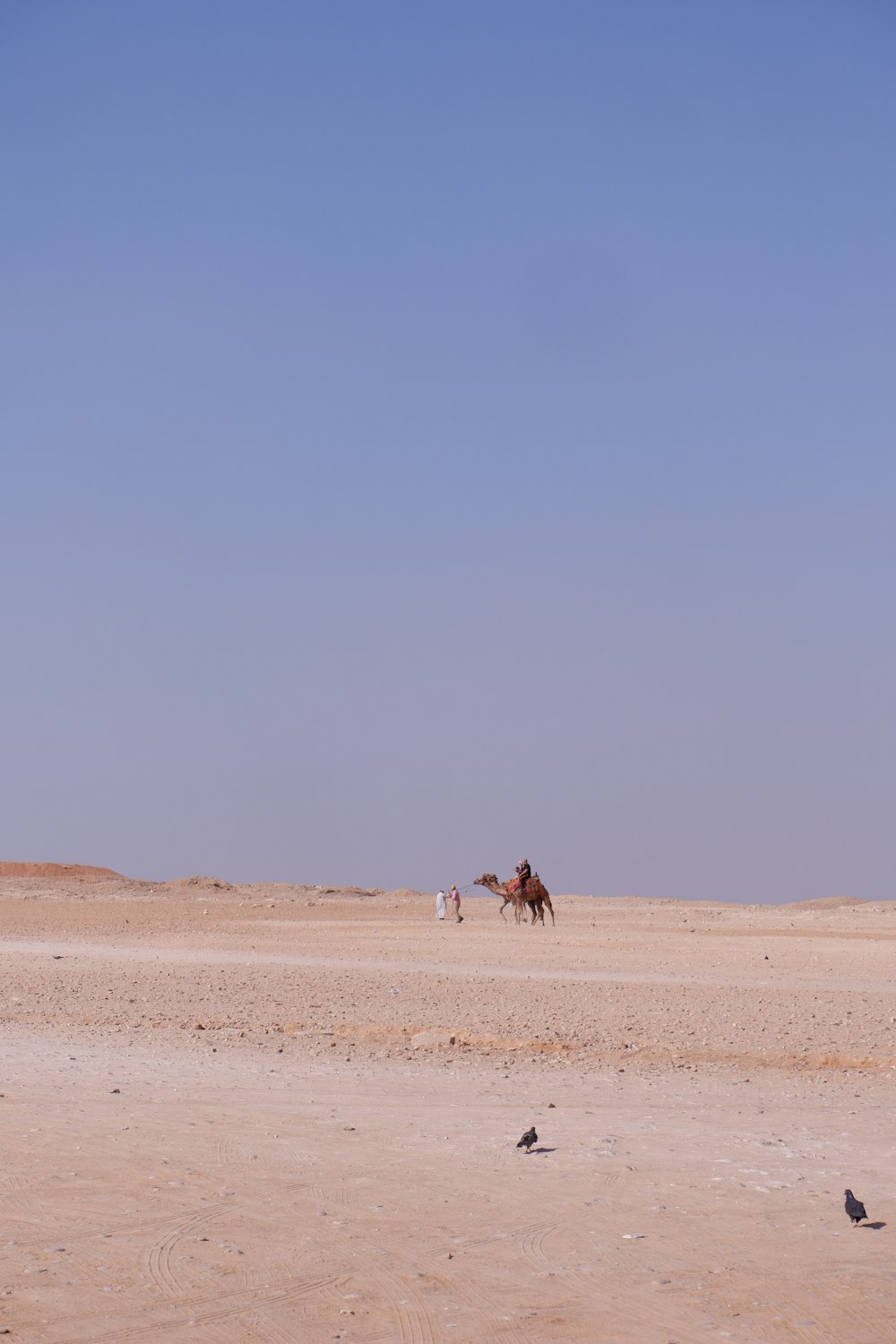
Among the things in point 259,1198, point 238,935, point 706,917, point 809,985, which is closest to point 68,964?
point 238,935

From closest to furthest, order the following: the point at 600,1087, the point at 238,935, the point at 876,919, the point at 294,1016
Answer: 1. the point at 600,1087
2. the point at 294,1016
3. the point at 238,935
4. the point at 876,919

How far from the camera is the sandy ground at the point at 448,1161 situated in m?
7.08

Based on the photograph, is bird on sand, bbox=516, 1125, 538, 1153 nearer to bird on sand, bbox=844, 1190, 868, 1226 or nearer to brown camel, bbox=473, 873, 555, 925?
bird on sand, bbox=844, 1190, 868, 1226

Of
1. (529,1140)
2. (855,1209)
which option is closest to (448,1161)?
(529,1140)

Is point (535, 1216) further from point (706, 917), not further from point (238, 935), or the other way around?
point (706, 917)

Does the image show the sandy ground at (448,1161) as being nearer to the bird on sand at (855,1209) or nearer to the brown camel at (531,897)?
the bird on sand at (855,1209)

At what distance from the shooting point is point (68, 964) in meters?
27.0

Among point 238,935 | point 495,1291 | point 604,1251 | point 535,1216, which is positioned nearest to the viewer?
point 495,1291

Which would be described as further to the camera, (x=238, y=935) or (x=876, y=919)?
(x=876, y=919)

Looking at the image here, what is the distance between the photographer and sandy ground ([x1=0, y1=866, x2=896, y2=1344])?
7.08 meters

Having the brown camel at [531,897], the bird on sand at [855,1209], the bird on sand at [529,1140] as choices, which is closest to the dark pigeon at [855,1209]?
the bird on sand at [855,1209]

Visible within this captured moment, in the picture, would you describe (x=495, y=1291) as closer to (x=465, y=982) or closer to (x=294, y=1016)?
(x=294, y=1016)

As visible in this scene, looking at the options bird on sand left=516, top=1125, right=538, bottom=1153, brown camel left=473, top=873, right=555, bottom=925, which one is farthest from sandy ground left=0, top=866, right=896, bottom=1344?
brown camel left=473, top=873, right=555, bottom=925

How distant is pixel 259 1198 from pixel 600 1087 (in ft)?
16.4
